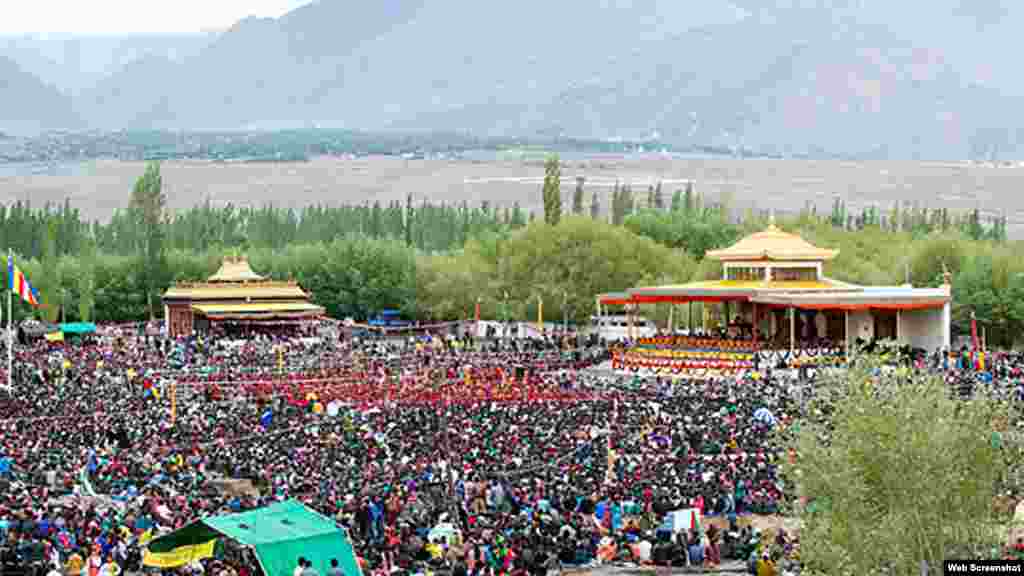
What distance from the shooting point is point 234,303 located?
108188 millimetres

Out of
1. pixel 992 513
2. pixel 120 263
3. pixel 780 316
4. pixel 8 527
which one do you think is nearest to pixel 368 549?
pixel 8 527

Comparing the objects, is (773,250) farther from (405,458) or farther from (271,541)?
(271,541)

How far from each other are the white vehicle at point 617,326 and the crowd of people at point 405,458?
2693 cm

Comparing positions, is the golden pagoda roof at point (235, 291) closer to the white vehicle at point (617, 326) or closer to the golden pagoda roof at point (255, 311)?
the golden pagoda roof at point (255, 311)

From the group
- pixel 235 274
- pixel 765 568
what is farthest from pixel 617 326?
pixel 765 568

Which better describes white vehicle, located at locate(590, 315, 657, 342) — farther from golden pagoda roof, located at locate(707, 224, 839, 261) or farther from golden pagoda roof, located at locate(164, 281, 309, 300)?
golden pagoda roof, located at locate(164, 281, 309, 300)

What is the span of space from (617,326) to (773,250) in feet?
Answer: 68.5

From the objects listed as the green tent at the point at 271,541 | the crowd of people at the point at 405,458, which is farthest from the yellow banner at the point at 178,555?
the crowd of people at the point at 405,458

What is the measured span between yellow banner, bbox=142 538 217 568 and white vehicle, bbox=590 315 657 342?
69746 mm

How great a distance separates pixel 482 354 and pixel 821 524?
51.1 m

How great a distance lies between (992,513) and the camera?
96.0 feet

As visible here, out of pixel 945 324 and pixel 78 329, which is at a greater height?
pixel 945 324

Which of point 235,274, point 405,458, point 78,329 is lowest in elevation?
point 78,329

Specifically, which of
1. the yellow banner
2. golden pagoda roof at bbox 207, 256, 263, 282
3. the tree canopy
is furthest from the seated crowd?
golden pagoda roof at bbox 207, 256, 263, 282
